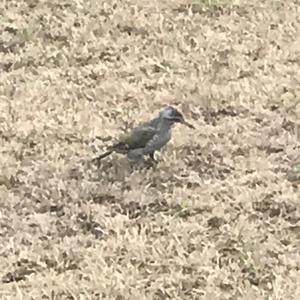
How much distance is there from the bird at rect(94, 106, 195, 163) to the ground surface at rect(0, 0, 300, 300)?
0.36 ft

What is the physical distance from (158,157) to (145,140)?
0.21 metres

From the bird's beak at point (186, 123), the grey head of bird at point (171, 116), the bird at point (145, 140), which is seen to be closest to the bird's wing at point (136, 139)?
the bird at point (145, 140)

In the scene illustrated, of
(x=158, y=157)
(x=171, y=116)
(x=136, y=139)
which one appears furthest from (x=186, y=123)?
(x=136, y=139)

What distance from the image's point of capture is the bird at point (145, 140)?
6754 mm

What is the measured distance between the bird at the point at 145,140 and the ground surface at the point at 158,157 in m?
0.11

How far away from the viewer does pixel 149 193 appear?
6422 millimetres

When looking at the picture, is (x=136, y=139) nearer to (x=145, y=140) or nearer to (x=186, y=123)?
(x=145, y=140)

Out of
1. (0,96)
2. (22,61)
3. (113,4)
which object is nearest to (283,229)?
(0,96)

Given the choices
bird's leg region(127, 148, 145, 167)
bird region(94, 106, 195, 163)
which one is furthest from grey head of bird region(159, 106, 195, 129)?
bird's leg region(127, 148, 145, 167)

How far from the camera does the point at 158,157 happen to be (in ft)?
22.7

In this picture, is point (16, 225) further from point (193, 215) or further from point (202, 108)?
point (202, 108)

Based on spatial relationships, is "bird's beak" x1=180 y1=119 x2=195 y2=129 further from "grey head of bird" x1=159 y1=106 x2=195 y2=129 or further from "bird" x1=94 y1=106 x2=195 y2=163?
"bird" x1=94 y1=106 x2=195 y2=163

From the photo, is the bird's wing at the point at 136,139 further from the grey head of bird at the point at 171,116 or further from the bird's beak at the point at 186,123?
the bird's beak at the point at 186,123

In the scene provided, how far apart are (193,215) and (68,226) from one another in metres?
0.75
